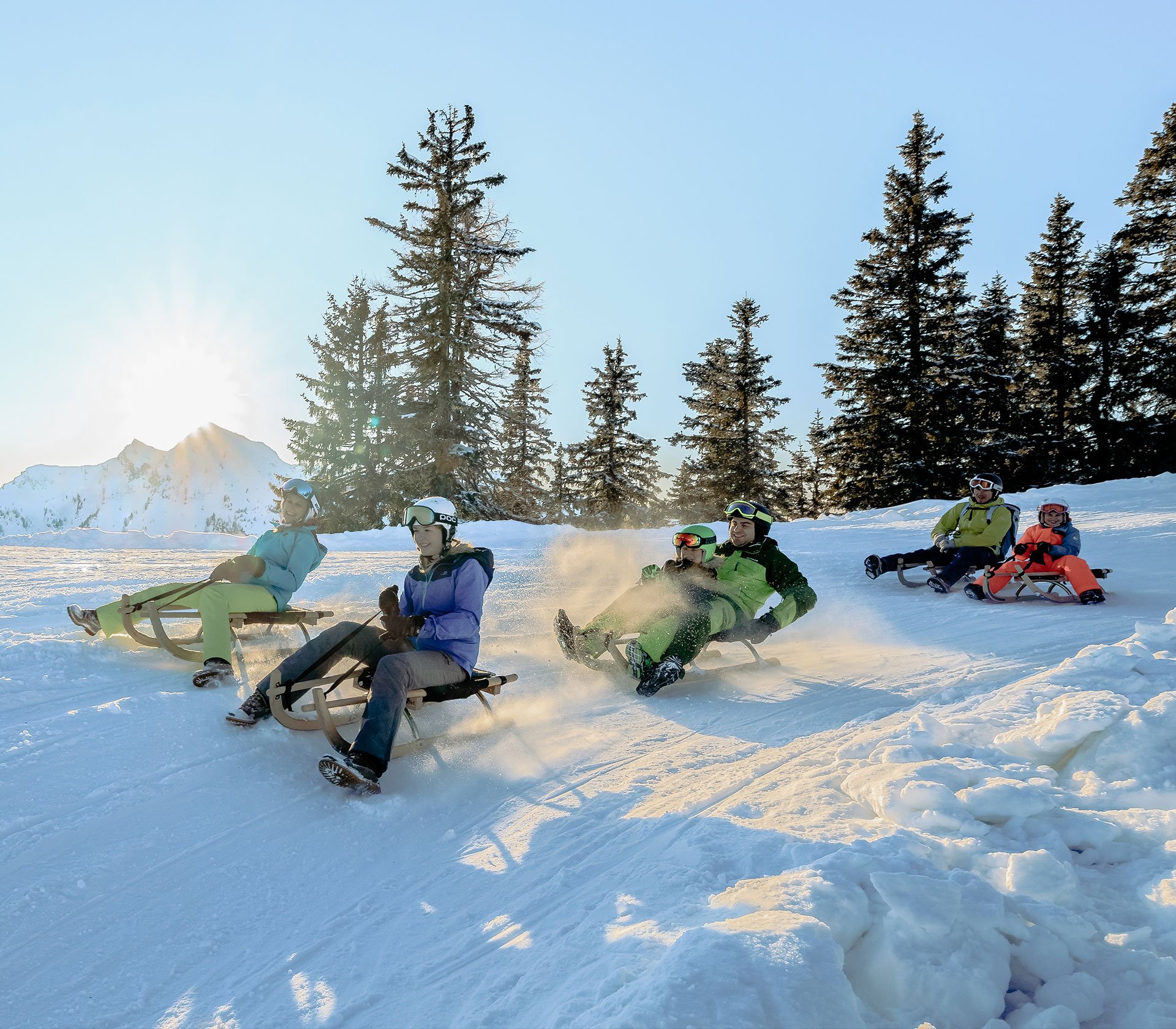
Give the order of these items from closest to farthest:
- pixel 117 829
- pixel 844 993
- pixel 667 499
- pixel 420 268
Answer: pixel 844 993 < pixel 117 829 < pixel 420 268 < pixel 667 499

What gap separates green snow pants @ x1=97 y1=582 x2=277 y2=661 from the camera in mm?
4820

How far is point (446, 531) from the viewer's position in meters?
4.38

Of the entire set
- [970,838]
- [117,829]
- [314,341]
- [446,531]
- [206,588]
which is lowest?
[117,829]

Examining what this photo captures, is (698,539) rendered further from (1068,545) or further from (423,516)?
(1068,545)

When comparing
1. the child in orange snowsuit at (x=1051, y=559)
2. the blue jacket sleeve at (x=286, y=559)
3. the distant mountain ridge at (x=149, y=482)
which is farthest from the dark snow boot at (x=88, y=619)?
the distant mountain ridge at (x=149, y=482)

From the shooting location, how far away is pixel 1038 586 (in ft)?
26.0

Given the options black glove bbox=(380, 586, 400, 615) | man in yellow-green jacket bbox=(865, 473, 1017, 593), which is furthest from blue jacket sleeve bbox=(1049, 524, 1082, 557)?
black glove bbox=(380, 586, 400, 615)

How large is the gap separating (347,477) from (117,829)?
21190mm

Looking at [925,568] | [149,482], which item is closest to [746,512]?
[925,568]

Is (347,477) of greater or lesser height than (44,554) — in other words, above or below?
above

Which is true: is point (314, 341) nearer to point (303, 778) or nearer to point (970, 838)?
point (303, 778)

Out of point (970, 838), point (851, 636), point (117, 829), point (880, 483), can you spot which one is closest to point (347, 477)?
point (880, 483)

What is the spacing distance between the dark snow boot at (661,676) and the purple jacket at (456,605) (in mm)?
1353

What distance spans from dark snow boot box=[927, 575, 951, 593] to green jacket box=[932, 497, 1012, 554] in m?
0.67
